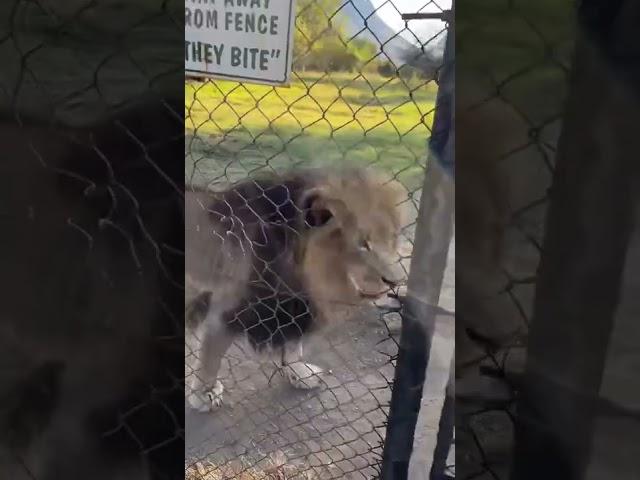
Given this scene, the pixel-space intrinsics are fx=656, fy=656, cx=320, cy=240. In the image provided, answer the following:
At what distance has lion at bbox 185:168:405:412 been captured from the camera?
1.53m

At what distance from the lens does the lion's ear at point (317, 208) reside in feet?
4.99

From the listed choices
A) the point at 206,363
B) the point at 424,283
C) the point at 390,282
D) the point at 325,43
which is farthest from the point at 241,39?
the point at 206,363

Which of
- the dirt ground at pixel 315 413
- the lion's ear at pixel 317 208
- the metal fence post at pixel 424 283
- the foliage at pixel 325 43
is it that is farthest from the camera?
the dirt ground at pixel 315 413

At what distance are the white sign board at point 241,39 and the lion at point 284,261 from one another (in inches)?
15.9

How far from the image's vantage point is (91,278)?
674mm

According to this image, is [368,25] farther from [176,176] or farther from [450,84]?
[176,176]

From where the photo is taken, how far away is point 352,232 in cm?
155

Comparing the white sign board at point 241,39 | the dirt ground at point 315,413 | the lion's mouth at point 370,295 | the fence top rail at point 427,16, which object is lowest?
the dirt ground at point 315,413

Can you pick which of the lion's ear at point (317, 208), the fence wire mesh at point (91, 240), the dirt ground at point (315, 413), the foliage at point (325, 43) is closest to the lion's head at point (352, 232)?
the lion's ear at point (317, 208)

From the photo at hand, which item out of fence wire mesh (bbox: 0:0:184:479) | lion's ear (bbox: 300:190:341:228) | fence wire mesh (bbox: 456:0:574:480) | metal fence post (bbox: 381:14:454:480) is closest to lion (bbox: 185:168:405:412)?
lion's ear (bbox: 300:190:341:228)

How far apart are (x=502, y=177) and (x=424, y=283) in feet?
1.99

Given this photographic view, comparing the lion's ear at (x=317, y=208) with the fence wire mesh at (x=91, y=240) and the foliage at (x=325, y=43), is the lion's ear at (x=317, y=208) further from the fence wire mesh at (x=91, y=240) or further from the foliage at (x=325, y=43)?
the fence wire mesh at (x=91, y=240)

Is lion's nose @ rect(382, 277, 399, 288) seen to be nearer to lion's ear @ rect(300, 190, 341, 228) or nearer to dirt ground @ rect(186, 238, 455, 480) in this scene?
dirt ground @ rect(186, 238, 455, 480)

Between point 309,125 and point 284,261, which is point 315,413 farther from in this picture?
point 309,125
